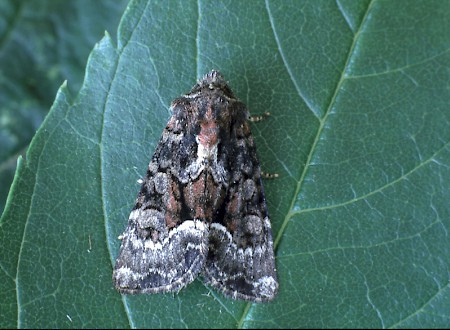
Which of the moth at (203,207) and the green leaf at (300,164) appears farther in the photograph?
the moth at (203,207)

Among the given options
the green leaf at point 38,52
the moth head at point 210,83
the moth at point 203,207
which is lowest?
the moth at point 203,207

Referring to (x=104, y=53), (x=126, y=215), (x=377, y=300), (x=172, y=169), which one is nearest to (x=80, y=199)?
(x=126, y=215)

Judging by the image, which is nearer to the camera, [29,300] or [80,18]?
[29,300]

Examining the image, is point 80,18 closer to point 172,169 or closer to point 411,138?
point 172,169

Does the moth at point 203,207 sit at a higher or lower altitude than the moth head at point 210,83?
lower

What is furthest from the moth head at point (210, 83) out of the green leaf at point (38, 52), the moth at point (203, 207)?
the green leaf at point (38, 52)

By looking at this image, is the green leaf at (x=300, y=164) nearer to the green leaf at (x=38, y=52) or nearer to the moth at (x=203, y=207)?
the moth at (x=203, y=207)

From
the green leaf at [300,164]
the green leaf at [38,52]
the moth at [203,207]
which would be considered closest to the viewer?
the green leaf at [300,164]
